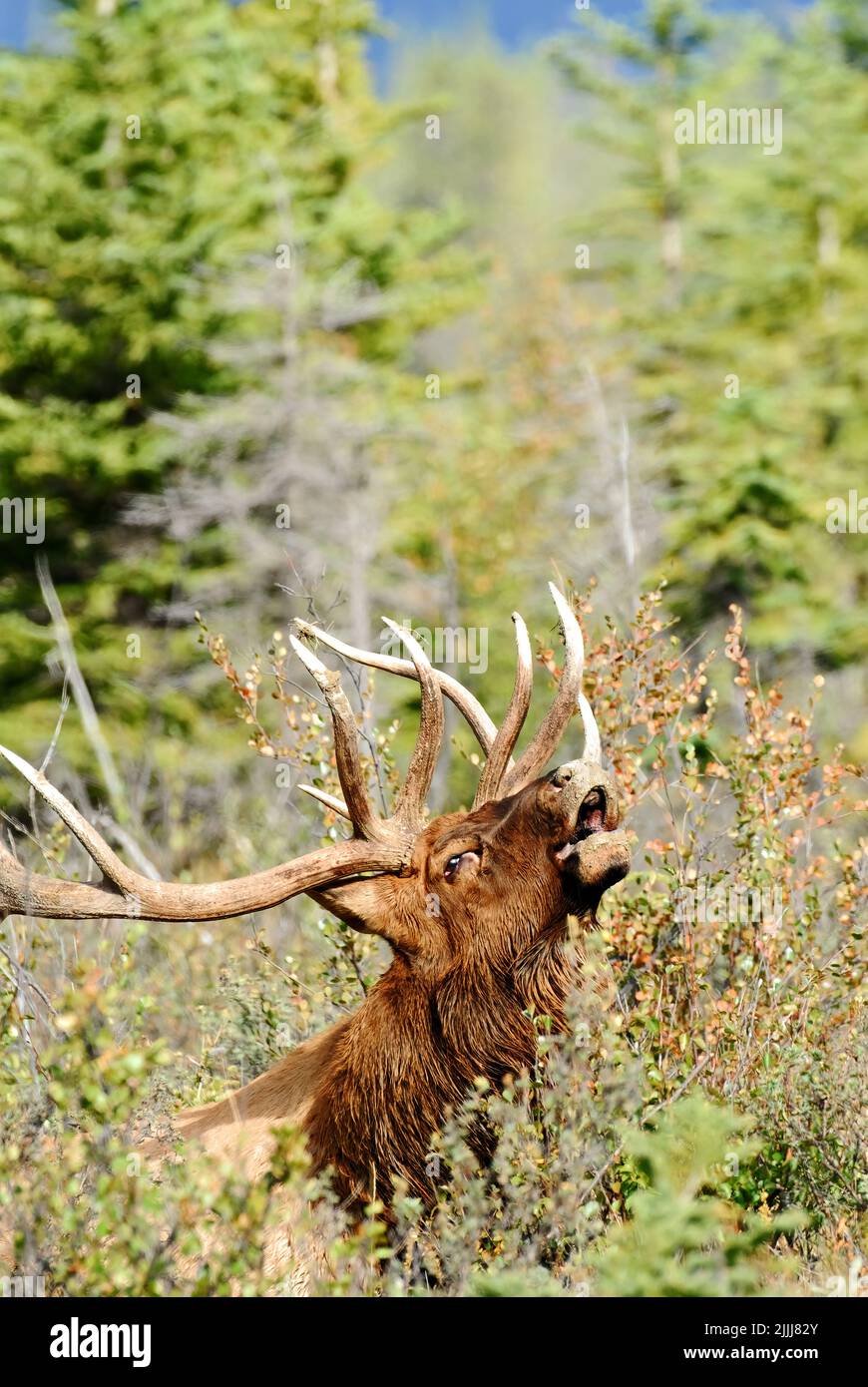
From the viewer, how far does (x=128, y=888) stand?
14.1 feet

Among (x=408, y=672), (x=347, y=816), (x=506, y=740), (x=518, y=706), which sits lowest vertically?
(x=347, y=816)

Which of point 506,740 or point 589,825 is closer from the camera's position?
point 589,825

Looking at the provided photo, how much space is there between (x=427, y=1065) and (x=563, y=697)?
1.23 meters

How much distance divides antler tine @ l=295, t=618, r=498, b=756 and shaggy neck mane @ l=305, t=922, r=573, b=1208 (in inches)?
39.1

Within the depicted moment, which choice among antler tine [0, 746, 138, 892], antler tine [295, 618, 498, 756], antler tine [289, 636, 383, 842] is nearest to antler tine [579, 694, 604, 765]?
antler tine [295, 618, 498, 756]

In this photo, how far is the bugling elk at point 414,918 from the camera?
431cm

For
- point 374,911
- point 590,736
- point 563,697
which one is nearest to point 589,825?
point 590,736

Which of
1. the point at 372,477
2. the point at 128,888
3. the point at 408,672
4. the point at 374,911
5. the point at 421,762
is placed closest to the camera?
the point at 128,888

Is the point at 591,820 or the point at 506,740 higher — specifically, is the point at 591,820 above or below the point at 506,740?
below

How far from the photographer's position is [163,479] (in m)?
17.5

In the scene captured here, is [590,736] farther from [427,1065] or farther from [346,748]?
[427,1065]

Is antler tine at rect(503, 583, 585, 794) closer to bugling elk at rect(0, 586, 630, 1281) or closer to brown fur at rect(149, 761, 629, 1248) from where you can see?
bugling elk at rect(0, 586, 630, 1281)
